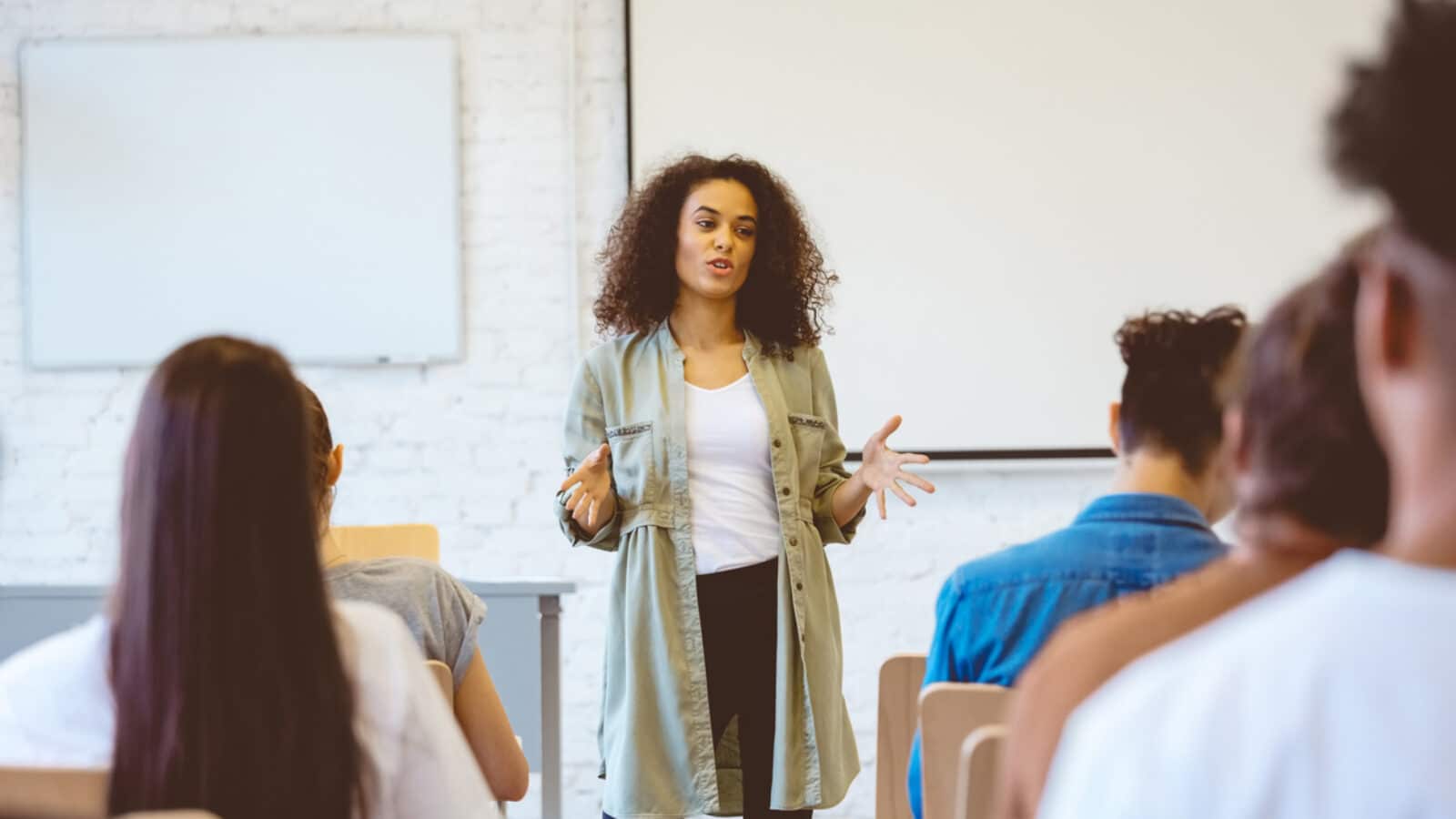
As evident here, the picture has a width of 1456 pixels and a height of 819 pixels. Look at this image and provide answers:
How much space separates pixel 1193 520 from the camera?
4.34 feet

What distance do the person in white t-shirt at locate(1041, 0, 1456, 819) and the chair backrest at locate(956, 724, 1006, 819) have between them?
47 cm

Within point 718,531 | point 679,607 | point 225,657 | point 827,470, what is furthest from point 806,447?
point 225,657

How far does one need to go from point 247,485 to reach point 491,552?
8.94 feet

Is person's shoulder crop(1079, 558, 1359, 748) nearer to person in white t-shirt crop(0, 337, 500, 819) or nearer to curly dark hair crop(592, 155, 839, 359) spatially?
person in white t-shirt crop(0, 337, 500, 819)

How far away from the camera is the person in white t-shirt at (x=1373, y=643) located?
1.54ft

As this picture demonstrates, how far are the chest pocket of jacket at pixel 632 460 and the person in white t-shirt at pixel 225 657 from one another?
4.09 ft

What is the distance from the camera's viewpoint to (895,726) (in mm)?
1574

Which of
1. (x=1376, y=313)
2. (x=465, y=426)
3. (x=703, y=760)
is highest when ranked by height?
(x=1376, y=313)

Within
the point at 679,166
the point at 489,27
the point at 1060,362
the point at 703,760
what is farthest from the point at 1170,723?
the point at 489,27

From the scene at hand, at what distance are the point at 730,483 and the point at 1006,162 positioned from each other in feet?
5.48

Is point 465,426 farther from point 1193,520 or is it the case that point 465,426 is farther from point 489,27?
point 1193,520

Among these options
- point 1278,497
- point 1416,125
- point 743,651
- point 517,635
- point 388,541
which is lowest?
point 517,635

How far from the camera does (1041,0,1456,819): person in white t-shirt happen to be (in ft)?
→ 1.54

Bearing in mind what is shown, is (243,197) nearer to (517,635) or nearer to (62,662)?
(517,635)
